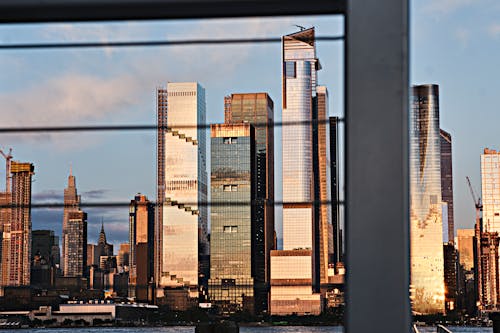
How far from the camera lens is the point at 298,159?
→ 4973mm

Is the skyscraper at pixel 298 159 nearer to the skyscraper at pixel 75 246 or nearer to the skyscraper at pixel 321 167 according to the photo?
the skyscraper at pixel 321 167

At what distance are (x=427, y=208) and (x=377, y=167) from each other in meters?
32.3

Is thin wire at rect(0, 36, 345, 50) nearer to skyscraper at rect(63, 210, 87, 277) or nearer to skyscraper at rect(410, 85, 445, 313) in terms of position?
skyscraper at rect(63, 210, 87, 277)

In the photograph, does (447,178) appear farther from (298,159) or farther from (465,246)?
(298,159)

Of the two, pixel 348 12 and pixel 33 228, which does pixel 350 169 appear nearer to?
pixel 348 12

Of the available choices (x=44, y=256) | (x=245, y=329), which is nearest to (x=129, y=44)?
(x=44, y=256)

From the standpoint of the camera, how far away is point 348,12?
0.56m

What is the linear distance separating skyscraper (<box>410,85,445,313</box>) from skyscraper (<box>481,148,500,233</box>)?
2.06 meters

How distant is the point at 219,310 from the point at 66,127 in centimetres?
1659

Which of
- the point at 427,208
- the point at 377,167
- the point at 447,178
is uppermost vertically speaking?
the point at 447,178

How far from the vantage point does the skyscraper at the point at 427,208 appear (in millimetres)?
29133

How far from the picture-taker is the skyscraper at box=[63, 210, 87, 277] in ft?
44.4

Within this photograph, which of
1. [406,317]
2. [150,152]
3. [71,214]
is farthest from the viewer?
[71,214]

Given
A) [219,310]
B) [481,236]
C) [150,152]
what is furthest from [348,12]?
[481,236]
